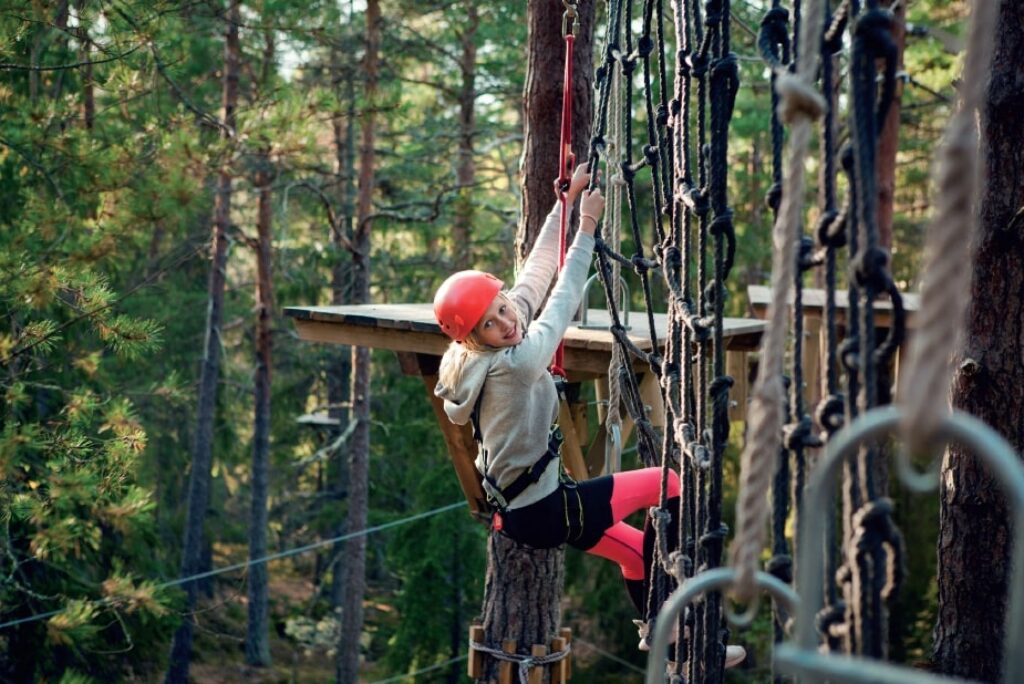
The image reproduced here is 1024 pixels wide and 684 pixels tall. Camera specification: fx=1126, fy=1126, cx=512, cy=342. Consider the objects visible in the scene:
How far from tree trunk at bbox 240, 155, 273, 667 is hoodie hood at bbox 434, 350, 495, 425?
7651 millimetres

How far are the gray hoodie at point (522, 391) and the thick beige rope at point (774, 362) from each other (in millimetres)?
1811

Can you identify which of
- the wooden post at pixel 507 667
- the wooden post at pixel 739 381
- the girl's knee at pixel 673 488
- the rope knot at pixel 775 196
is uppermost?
the rope knot at pixel 775 196

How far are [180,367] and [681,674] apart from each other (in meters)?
13.3

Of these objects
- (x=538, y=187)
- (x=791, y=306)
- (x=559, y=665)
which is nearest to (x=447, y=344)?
(x=538, y=187)

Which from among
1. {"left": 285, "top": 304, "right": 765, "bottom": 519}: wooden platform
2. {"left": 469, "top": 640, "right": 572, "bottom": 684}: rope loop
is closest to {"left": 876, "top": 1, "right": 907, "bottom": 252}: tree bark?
{"left": 285, "top": 304, "right": 765, "bottom": 519}: wooden platform

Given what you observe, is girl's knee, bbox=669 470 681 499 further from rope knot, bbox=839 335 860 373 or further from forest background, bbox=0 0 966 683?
rope knot, bbox=839 335 860 373

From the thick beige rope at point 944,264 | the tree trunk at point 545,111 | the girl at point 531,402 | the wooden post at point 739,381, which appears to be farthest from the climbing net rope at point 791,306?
the wooden post at point 739,381

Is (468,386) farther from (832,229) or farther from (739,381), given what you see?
(739,381)

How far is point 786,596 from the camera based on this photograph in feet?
4.91

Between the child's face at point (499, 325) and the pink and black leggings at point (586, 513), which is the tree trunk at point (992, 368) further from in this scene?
the child's face at point (499, 325)

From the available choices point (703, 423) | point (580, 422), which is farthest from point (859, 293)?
point (580, 422)

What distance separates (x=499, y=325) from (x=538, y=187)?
1.88 metres

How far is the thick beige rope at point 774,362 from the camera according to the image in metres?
1.28

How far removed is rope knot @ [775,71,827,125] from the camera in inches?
51.3
